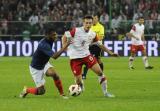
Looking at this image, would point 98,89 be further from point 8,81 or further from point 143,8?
point 143,8

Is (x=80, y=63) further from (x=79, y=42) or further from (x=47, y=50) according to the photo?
(x=47, y=50)

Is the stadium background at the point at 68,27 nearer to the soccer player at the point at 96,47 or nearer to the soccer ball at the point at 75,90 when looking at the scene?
the soccer player at the point at 96,47

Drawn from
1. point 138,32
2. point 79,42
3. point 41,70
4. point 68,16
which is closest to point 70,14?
point 68,16

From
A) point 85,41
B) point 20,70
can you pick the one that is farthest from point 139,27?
point 85,41

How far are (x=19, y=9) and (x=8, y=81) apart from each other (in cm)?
2131

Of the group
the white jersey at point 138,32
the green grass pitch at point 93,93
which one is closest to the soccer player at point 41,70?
the green grass pitch at point 93,93

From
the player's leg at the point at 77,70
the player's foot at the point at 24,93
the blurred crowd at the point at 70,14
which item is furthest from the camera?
the blurred crowd at the point at 70,14

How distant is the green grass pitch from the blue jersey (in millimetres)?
897

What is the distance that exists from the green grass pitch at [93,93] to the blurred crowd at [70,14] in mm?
10497

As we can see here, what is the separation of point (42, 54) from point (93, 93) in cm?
238

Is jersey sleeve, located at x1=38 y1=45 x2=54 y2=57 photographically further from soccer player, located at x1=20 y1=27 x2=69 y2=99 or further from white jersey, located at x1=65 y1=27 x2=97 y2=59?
white jersey, located at x1=65 y1=27 x2=97 y2=59

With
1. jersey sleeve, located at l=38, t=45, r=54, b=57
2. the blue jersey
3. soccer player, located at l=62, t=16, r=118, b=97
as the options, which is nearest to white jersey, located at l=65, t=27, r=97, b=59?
soccer player, located at l=62, t=16, r=118, b=97

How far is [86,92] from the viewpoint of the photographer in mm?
19969

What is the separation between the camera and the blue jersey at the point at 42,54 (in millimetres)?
17688
